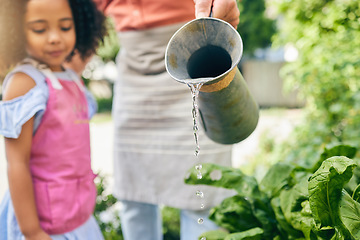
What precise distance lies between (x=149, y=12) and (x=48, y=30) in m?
0.49

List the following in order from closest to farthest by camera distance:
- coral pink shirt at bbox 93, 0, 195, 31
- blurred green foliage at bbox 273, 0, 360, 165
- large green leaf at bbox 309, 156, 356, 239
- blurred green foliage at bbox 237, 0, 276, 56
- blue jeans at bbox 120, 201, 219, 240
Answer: large green leaf at bbox 309, 156, 356, 239 < coral pink shirt at bbox 93, 0, 195, 31 < blue jeans at bbox 120, 201, 219, 240 < blurred green foliage at bbox 273, 0, 360, 165 < blurred green foliage at bbox 237, 0, 276, 56

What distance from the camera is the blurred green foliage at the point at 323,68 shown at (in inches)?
115

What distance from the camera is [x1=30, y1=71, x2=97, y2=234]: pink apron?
4.75 feet

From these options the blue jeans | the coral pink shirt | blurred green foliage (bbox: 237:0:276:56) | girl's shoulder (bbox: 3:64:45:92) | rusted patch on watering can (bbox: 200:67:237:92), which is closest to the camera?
rusted patch on watering can (bbox: 200:67:237:92)

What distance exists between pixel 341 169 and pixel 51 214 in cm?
102

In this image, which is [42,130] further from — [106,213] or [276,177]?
[106,213]

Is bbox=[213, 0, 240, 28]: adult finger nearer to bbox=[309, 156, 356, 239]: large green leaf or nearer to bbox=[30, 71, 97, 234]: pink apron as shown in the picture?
bbox=[309, 156, 356, 239]: large green leaf

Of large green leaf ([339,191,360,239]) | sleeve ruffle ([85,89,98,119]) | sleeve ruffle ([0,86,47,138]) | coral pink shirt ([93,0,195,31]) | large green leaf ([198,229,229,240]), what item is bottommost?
large green leaf ([198,229,229,240])

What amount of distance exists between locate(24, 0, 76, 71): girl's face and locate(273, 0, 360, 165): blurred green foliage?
1.93 meters

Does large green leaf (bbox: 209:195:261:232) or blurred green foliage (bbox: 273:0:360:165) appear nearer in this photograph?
large green leaf (bbox: 209:195:261:232)

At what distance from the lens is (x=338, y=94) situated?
3.69 metres

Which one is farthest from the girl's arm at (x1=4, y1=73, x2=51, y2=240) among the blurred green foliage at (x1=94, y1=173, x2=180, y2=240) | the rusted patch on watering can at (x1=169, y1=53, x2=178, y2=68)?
the blurred green foliage at (x1=94, y1=173, x2=180, y2=240)

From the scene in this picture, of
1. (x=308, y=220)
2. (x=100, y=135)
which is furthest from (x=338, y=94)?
(x=100, y=135)

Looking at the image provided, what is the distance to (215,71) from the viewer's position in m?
1.34
